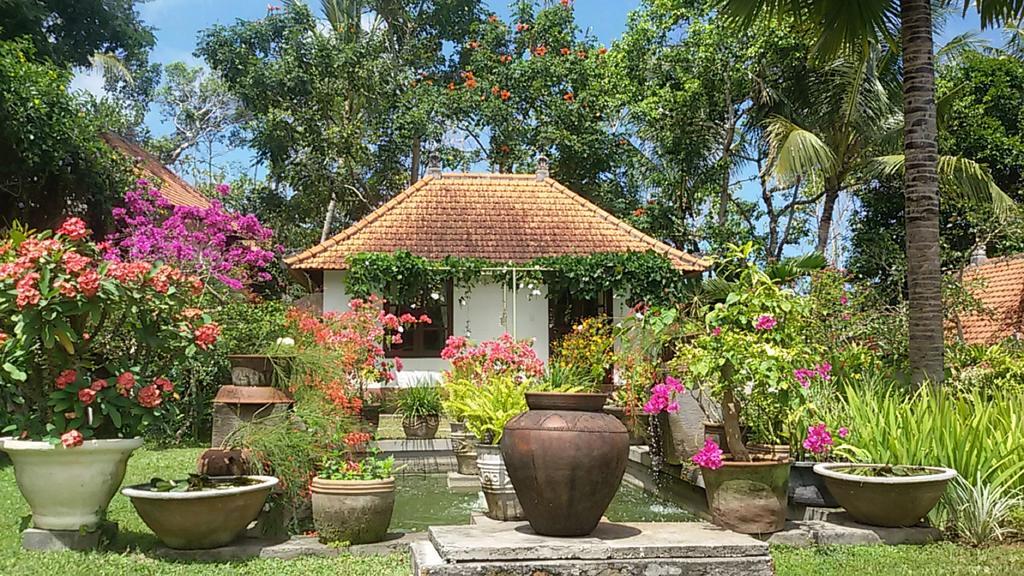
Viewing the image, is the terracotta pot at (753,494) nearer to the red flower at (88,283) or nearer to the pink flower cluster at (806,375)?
the pink flower cluster at (806,375)

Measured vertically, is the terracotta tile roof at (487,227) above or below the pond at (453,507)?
above

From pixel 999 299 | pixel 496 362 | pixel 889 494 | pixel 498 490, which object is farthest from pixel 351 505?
pixel 999 299

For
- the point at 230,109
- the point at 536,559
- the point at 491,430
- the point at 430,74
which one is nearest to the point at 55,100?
the point at 491,430

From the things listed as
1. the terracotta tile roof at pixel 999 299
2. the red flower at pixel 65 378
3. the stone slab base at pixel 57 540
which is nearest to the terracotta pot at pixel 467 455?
the stone slab base at pixel 57 540

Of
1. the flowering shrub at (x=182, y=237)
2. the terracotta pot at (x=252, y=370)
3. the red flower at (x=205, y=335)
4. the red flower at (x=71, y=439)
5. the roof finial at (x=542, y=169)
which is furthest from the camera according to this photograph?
the roof finial at (x=542, y=169)

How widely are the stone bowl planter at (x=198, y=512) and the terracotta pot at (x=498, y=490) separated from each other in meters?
1.65

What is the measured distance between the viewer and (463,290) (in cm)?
1557

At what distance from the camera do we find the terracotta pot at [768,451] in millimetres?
6191

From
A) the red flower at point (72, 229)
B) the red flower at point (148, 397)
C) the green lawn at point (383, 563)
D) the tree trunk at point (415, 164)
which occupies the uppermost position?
the tree trunk at point (415, 164)

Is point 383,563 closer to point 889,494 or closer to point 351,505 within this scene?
point 351,505

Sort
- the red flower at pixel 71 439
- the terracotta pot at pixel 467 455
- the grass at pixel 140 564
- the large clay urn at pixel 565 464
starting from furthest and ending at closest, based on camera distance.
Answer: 1. the terracotta pot at pixel 467 455
2. the red flower at pixel 71 439
3. the grass at pixel 140 564
4. the large clay urn at pixel 565 464

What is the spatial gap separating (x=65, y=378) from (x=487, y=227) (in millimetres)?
11207

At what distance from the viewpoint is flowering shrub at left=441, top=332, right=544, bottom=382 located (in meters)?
9.59

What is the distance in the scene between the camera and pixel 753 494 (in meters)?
5.84
